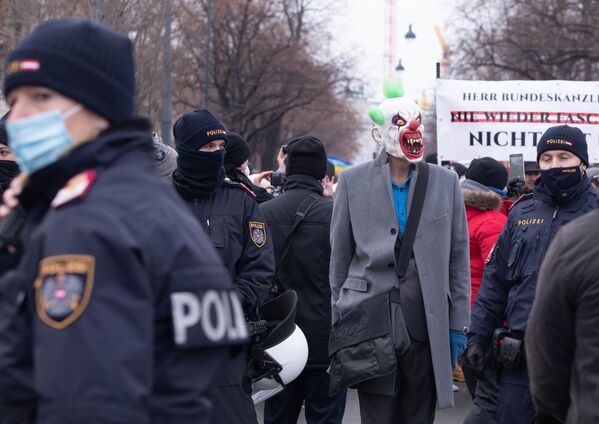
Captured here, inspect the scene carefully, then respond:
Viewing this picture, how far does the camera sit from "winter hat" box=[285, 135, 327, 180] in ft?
21.2

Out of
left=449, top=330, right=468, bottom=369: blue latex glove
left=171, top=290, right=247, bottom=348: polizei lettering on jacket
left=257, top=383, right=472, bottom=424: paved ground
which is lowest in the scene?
left=257, top=383, right=472, bottom=424: paved ground

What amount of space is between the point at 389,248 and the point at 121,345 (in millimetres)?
3156

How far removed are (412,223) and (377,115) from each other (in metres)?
0.70

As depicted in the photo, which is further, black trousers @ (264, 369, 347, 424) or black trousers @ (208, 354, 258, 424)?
black trousers @ (264, 369, 347, 424)

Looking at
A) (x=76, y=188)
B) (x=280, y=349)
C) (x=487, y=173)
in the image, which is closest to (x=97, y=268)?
(x=76, y=188)

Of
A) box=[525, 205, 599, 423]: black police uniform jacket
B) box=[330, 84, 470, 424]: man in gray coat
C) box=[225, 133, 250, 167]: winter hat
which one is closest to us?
box=[525, 205, 599, 423]: black police uniform jacket

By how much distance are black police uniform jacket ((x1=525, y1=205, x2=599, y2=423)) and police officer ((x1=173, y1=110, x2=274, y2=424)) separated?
67.6 inches

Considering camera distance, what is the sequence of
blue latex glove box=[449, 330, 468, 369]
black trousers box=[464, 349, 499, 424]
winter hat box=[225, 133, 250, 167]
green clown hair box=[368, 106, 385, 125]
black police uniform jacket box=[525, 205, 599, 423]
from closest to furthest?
black police uniform jacket box=[525, 205, 599, 423] → blue latex glove box=[449, 330, 468, 369] → black trousers box=[464, 349, 499, 424] → green clown hair box=[368, 106, 385, 125] → winter hat box=[225, 133, 250, 167]

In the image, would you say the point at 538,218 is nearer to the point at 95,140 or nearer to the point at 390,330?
the point at 390,330

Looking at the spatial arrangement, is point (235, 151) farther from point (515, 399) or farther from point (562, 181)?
point (515, 399)

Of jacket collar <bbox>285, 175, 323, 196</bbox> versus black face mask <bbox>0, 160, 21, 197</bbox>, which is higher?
black face mask <bbox>0, 160, 21, 197</bbox>

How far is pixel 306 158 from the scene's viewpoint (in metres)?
A: 6.48

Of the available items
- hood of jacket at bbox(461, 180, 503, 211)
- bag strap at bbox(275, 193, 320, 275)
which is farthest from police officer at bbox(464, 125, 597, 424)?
hood of jacket at bbox(461, 180, 503, 211)

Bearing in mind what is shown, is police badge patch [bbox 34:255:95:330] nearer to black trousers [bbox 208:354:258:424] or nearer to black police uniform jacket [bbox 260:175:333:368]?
black trousers [bbox 208:354:258:424]
